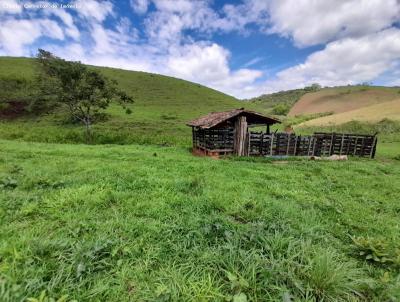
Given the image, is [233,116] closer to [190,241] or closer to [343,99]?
[190,241]

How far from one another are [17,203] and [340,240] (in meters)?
6.86

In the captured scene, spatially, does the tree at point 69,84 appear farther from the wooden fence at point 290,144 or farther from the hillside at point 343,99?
the hillside at point 343,99

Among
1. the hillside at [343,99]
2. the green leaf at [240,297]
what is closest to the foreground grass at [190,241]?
the green leaf at [240,297]

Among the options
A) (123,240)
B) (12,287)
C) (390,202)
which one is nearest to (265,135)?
(390,202)

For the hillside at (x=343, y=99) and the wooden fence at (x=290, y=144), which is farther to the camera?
the hillside at (x=343, y=99)

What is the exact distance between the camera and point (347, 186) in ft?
28.6

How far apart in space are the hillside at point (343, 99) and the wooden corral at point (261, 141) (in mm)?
48205

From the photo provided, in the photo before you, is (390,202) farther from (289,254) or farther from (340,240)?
(289,254)

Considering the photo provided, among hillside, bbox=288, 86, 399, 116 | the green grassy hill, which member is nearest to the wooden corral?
the green grassy hill

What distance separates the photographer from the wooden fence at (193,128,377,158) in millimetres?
15930

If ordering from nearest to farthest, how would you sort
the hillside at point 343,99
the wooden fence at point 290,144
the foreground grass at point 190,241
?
the foreground grass at point 190,241, the wooden fence at point 290,144, the hillside at point 343,99

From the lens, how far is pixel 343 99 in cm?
6812

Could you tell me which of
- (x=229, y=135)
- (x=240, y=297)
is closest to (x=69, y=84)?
(x=229, y=135)

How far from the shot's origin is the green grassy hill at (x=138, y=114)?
23266 millimetres
